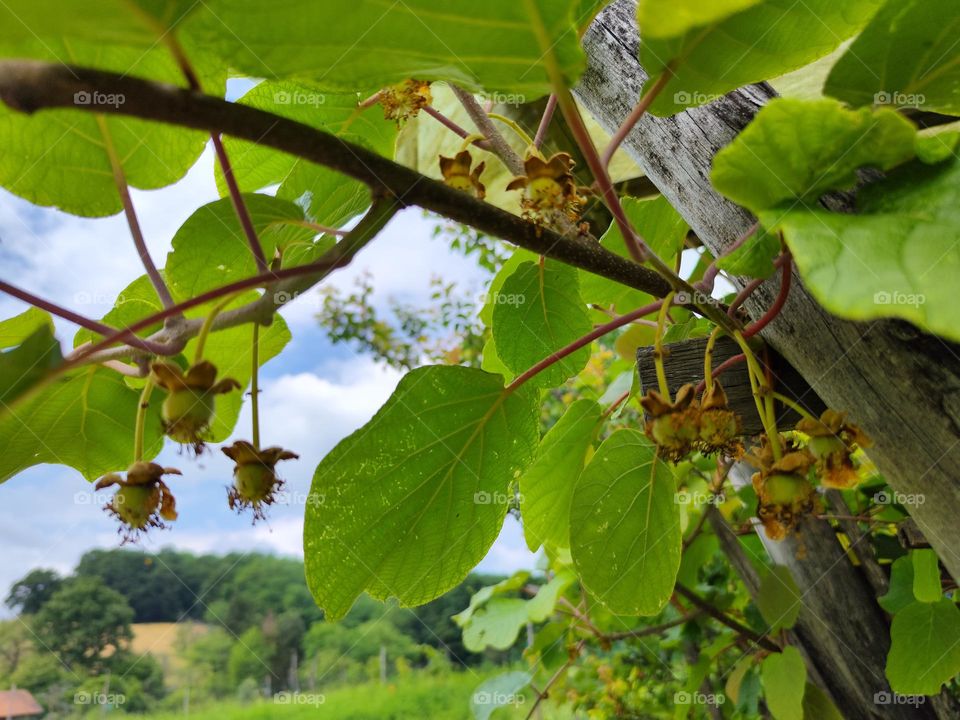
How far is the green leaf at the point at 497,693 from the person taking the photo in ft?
4.59

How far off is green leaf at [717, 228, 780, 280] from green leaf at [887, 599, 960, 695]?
2.01 ft

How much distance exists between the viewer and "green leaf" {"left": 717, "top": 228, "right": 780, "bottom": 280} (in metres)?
0.31

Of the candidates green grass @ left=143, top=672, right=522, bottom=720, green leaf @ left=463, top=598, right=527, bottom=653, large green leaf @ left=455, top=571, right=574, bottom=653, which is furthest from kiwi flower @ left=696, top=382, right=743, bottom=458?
green grass @ left=143, top=672, right=522, bottom=720

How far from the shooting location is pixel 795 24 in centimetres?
33

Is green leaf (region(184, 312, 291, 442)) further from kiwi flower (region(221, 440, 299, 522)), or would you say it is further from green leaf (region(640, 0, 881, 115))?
green leaf (region(640, 0, 881, 115))

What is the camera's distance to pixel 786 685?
30.5 inches

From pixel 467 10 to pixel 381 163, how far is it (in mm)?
71

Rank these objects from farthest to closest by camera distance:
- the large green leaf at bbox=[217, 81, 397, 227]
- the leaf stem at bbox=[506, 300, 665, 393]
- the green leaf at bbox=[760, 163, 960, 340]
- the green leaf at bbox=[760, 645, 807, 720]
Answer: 1. the green leaf at bbox=[760, 645, 807, 720]
2. the large green leaf at bbox=[217, 81, 397, 227]
3. the leaf stem at bbox=[506, 300, 665, 393]
4. the green leaf at bbox=[760, 163, 960, 340]

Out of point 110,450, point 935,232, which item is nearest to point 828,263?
point 935,232

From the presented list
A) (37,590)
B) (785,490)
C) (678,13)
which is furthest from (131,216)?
(37,590)

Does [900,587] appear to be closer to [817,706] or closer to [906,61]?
[817,706]

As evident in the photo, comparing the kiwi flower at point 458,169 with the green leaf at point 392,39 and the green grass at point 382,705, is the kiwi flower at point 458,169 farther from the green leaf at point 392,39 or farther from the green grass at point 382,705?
the green grass at point 382,705

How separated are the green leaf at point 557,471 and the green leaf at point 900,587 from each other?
19.8 inches

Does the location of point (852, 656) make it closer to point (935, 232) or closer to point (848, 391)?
point (848, 391)
